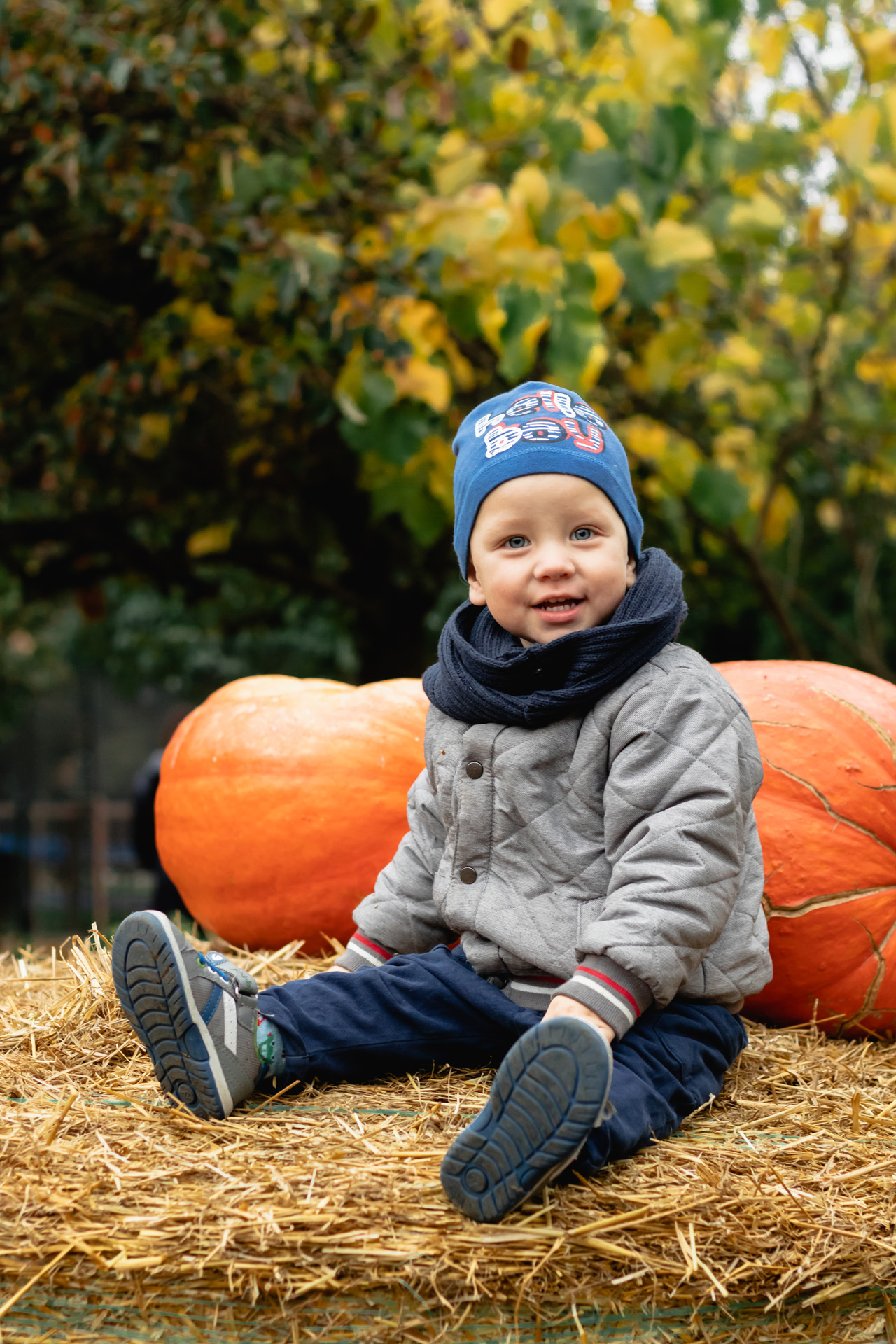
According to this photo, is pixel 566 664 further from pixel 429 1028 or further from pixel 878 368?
pixel 878 368

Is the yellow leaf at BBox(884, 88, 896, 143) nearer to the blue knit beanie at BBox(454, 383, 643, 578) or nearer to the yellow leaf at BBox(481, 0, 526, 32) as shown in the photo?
the yellow leaf at BBox(481, 0, 526, 32)

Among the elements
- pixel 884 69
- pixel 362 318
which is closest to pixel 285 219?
pixel 362 318

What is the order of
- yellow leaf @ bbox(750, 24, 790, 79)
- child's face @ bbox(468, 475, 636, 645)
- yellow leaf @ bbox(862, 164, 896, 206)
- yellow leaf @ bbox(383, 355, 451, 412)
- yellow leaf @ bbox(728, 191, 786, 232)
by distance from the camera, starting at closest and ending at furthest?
child's face @ bbox(468, 475, 636, 645) < yellow leaf @ bbox(383, 355, 451, 412) < yellow leaf @ bbox(728, 191, 786, 232) < yellow leaf @ bbox(862, 164, 896, 206) < yellow leaf @ bbox(750, 24, 790, 79)

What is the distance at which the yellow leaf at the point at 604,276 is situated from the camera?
4.39 meters


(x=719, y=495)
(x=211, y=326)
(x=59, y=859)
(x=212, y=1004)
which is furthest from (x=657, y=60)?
(x=59, y=859)

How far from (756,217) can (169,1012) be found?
12.1 feet

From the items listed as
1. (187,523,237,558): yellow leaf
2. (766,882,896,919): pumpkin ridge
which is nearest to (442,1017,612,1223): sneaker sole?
(766,882,896,919): pumpkin ridge

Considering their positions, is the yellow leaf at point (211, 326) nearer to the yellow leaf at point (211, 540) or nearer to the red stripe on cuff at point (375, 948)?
the yellow leaf at point (211, 540)

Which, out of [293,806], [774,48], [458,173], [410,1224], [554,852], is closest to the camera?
[410,1224]

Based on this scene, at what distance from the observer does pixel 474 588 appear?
226cm

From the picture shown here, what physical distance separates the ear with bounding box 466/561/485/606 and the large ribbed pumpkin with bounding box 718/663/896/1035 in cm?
78

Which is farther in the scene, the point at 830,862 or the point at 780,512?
the point at 780,512

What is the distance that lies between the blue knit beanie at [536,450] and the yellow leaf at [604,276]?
7.67ft

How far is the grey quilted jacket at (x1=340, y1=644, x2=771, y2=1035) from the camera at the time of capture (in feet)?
5.86
